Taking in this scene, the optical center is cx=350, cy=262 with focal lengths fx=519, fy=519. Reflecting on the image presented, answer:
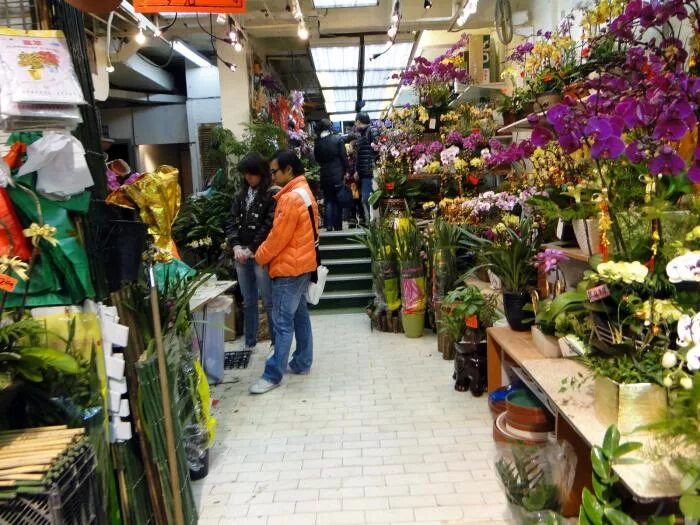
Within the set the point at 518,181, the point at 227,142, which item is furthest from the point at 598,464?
the point at 227,142

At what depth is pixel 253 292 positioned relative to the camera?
4613mm

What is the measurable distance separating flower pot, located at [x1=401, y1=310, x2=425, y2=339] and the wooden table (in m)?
1.67

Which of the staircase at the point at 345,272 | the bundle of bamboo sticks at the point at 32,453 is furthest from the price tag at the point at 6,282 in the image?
the staircase at the point at 345,272

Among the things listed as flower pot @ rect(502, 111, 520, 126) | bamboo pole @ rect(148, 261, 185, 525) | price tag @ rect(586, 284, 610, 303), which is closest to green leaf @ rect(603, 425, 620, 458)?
price tag @ rect(586, 284, 610, 303)

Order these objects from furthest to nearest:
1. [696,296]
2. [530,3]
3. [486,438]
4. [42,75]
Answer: [530,3]
[486,438]
[42,75]
[696,296]

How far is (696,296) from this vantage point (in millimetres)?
1535

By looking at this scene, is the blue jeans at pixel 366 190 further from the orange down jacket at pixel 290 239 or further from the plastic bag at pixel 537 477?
the plastic bag at pixel 537 477

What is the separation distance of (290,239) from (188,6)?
151 cm

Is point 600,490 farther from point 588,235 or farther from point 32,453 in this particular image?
point 32,453

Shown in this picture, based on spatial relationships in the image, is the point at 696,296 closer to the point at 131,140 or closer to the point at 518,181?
the point at 518,181

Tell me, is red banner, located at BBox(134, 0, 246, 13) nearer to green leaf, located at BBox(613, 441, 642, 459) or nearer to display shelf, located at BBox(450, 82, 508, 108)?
green leaf, located at BBox(613, 441, 642, 459)

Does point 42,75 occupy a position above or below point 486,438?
above

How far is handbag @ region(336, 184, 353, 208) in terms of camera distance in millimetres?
7285

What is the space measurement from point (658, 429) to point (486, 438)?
1.67 meters
